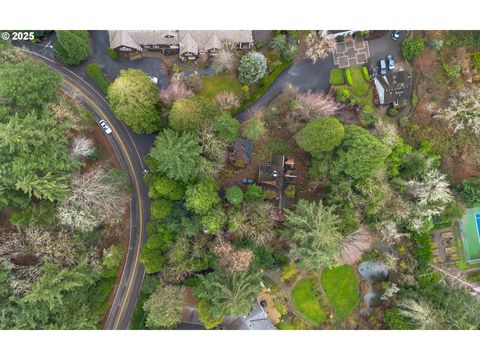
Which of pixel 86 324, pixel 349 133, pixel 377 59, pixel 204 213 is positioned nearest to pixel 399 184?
pixel 349 133

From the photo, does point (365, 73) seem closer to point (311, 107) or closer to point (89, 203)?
point (311, 107)

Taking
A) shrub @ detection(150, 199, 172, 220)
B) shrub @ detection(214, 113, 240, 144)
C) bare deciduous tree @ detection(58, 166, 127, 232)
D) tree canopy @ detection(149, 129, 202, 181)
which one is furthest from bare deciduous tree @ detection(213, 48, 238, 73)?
bare deciduous tree @ detection(58, 166, 127, 232)

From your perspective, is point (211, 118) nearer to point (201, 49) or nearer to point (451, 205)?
point (201, 49)

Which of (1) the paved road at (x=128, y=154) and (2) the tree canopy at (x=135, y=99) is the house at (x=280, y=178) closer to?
(2) the tree canopy at (x=135, y=99)

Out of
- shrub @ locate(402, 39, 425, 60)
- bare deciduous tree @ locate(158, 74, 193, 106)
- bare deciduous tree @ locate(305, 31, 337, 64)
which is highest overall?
bare deciduous tree @ locate(305, 31, 337, 64)

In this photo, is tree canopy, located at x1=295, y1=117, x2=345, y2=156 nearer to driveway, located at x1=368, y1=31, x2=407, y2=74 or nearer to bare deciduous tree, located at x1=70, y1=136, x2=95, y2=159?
driveway, located at x1=368, y1=31, x2=407, y2=74

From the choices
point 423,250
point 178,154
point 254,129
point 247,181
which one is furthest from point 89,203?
point 423,250
